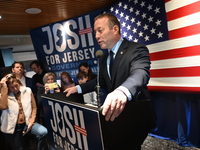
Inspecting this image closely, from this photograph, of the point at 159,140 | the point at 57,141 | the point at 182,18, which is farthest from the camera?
the point at 159,140

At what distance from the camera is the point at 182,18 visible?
2.00 meters

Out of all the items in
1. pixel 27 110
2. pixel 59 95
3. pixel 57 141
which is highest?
pixel 59 95

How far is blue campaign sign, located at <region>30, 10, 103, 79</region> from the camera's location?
328cm

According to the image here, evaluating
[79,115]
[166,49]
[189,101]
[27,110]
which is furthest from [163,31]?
[27,110]

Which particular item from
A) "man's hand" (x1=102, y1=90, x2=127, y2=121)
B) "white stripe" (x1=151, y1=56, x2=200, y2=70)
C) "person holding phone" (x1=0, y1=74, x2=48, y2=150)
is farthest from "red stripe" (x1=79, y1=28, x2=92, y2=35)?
"man's hand" (x1=102, y1=90, x2=127, y2=121)

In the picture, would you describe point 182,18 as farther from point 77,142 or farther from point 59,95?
point 77,142

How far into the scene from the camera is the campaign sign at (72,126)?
0.63m

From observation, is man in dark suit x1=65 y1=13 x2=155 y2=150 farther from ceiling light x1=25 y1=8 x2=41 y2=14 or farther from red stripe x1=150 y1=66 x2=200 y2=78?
ceiling light x1=25 y1=8 x2=41 y2=14

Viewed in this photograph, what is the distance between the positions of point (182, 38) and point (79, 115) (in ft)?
6.18

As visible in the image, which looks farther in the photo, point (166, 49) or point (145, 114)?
point (166, 49)

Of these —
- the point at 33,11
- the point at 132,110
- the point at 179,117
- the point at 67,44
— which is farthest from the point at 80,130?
the point at 67,44

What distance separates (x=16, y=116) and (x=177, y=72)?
2190mm

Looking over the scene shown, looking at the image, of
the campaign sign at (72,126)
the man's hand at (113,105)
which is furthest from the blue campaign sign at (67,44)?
the man's hand at (113,105)

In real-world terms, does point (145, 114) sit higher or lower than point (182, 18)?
lower
